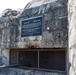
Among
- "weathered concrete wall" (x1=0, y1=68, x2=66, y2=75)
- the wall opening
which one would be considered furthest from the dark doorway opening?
"weathered concrete wall" (x1=0, y1=68, x2=66, y2=75)

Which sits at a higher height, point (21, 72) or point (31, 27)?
point (31, 27)

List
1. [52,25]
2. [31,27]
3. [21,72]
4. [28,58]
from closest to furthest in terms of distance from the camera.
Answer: [52,25] < [31,27] < [21,72] < [28,58]

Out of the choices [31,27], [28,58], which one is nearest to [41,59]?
[28,58]

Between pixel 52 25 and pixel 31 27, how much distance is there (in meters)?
0.43

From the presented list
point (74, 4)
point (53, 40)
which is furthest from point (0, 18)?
point (74, 4)

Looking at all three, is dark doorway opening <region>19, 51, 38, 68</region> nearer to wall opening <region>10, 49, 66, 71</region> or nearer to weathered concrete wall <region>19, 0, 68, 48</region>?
wall opening <region>10, 49, 66, 71</region>

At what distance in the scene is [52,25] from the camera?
2467 millimetres

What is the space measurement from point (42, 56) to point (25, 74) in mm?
397

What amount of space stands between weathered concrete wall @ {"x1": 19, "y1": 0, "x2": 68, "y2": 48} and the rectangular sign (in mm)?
62

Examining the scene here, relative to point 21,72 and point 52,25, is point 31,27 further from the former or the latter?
point 21,72

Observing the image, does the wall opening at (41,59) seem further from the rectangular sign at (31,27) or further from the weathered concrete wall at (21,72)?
the rectangular sign at (31,27)

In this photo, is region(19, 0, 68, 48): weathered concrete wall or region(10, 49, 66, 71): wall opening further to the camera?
region(10, 49, 66, 71): wall opening

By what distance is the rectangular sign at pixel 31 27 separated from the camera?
2.65 meters

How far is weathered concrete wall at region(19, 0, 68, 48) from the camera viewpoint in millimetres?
2336
